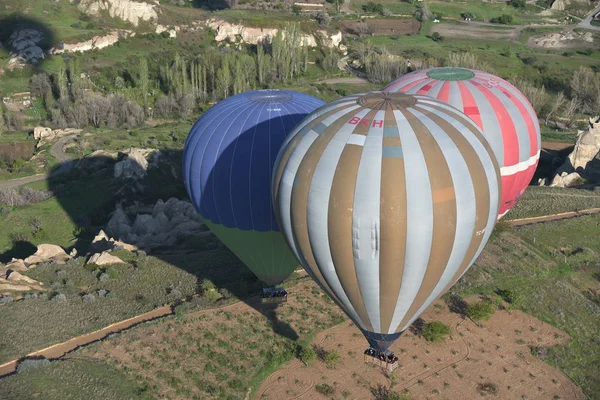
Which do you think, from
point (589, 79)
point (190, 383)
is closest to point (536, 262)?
point (190, 383)


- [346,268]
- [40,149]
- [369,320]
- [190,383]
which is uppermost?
[346,268]

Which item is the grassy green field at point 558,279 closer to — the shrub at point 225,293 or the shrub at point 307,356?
the shrub at point 307,356

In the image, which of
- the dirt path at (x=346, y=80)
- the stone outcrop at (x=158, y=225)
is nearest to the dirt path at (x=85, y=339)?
the stone outcrop at (x=158, y=225)

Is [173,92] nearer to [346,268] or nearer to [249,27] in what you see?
[249,27]

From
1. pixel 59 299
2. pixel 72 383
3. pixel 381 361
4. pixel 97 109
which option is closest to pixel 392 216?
pixel 381 361

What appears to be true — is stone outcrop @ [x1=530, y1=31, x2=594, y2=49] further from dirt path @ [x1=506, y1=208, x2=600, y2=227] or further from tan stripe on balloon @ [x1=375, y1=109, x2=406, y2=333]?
tan stripe on balloon @ [x1=375, y1=109, x2=406, y2=333]

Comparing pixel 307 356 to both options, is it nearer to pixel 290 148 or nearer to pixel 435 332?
pixel 435 332

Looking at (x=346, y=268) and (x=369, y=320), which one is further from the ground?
(x=346, y=268)
